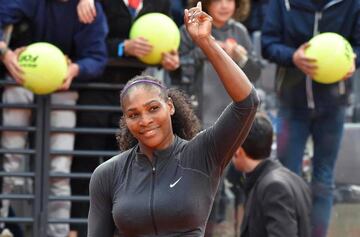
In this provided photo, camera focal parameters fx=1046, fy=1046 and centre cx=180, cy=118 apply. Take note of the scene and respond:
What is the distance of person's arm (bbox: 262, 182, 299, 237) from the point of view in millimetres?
6391

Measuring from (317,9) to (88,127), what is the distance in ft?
6.55

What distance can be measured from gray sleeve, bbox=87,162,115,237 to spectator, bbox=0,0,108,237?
2703mm

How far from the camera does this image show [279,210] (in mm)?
6449

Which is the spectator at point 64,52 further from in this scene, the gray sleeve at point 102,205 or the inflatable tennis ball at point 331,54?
the gray sleeve at point 102,205

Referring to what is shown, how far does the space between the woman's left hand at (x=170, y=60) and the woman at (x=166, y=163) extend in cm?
279

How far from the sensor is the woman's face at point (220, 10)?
27.4 feet

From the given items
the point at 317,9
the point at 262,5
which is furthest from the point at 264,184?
the point at 262,5

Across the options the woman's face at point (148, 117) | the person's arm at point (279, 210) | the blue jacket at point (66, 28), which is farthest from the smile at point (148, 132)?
the blue jacket at point (66, 28)

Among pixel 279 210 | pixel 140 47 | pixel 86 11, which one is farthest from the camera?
pixel 140 47

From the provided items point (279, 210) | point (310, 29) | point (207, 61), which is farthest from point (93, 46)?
point (279, 210)

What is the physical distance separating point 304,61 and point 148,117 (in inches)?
127

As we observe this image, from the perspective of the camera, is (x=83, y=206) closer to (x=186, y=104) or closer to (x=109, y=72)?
(x=109, y=72)

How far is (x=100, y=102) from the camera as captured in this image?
8078 mm

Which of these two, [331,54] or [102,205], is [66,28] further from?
[102,205]
